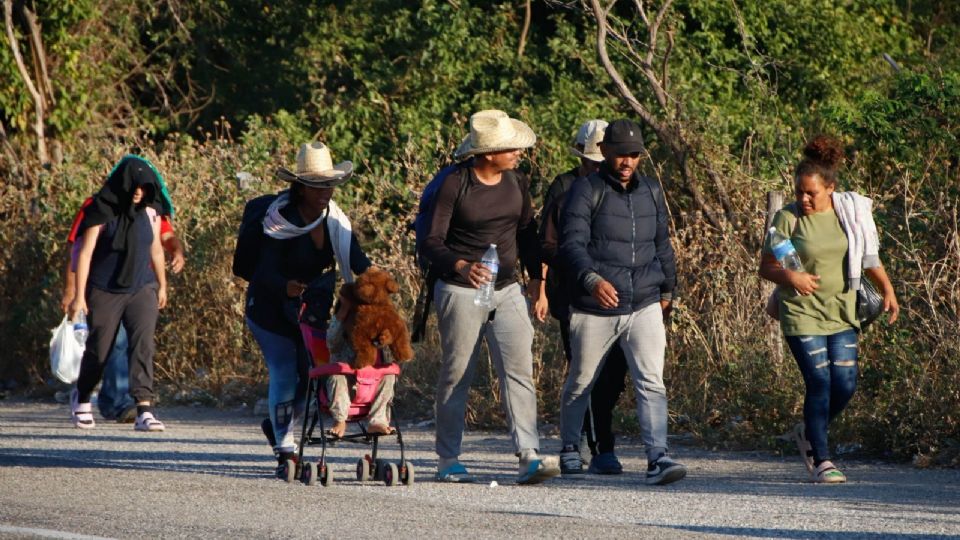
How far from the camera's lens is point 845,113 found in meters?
12.7

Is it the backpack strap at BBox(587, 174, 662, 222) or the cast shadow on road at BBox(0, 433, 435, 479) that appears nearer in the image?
the backpack strap at BBox(587, 174, 662, 222)

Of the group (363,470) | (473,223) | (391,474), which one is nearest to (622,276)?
(473,223)

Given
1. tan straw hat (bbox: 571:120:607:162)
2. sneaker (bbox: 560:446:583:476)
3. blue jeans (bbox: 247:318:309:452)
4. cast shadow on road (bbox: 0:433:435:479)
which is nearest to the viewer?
blue jeans (bbox: 247:318:309:452)

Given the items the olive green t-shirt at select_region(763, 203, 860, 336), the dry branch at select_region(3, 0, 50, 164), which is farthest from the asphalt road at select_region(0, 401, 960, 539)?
the dry branch at select_region(3, 0, 50, 164)

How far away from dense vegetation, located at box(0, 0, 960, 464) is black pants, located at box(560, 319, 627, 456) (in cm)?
138

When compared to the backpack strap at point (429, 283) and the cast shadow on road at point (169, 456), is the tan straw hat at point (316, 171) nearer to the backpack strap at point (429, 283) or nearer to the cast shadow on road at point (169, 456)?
the backpack strap at point (429, 283)

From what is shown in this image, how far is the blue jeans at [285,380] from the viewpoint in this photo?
903cm

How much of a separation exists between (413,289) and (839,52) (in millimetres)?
7679

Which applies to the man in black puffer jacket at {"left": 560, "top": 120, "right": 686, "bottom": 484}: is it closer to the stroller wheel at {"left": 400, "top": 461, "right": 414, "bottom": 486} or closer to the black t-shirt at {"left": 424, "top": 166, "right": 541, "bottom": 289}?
the black t-shirt at {"left": 424, "top": 166, "right": 541, "bottom": 289}

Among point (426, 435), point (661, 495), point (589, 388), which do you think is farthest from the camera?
point (426, 435)

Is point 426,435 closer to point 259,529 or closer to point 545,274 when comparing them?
point 545,274

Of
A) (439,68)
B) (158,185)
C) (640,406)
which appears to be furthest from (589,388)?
(439,68)

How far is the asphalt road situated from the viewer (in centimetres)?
720

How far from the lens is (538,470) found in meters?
8.65
